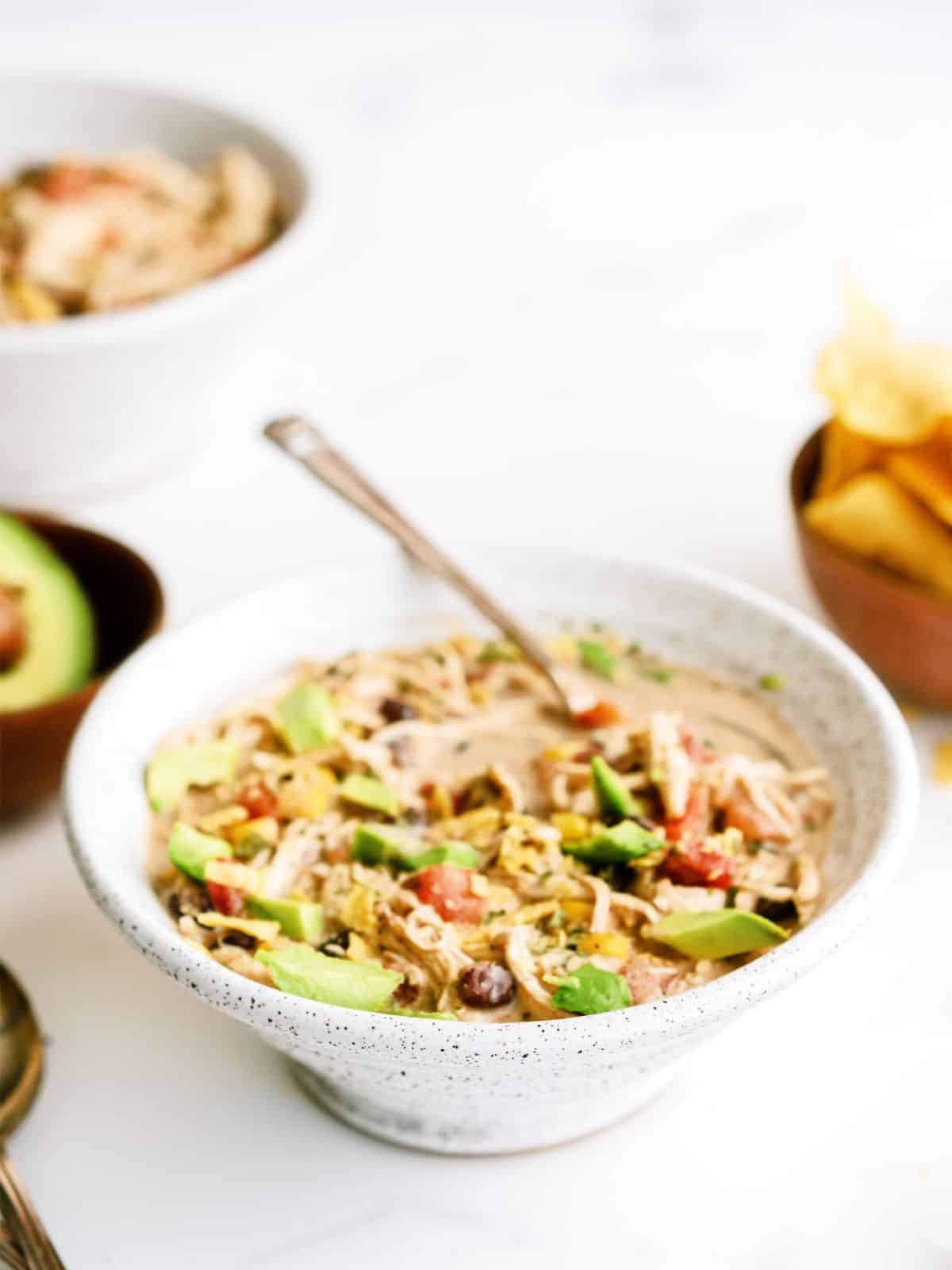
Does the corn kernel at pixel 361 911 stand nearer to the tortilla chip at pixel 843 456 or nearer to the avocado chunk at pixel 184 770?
the avocado chunk at pixel 184 770

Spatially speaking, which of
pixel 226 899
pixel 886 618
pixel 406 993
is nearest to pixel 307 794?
pixel 226 899

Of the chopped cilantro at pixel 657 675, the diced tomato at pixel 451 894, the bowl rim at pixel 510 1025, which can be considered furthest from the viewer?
the chopped cilantro at pixel 657 675

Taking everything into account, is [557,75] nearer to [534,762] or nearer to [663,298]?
[663,298]

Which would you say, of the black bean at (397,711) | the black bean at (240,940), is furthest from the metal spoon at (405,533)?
the black bean at (240,940)

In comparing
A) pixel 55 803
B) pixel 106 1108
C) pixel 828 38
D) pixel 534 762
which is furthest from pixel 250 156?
pixel 828 38

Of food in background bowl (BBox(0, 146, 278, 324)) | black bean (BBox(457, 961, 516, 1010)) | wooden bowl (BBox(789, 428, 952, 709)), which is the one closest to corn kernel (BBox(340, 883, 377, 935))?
black bean (BBox(457, 961, 516, 1010))

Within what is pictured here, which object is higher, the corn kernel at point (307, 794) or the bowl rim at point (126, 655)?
the corn kernel at point (307, 794)

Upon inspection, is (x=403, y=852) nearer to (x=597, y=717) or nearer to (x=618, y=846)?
(x=618, y=846)
